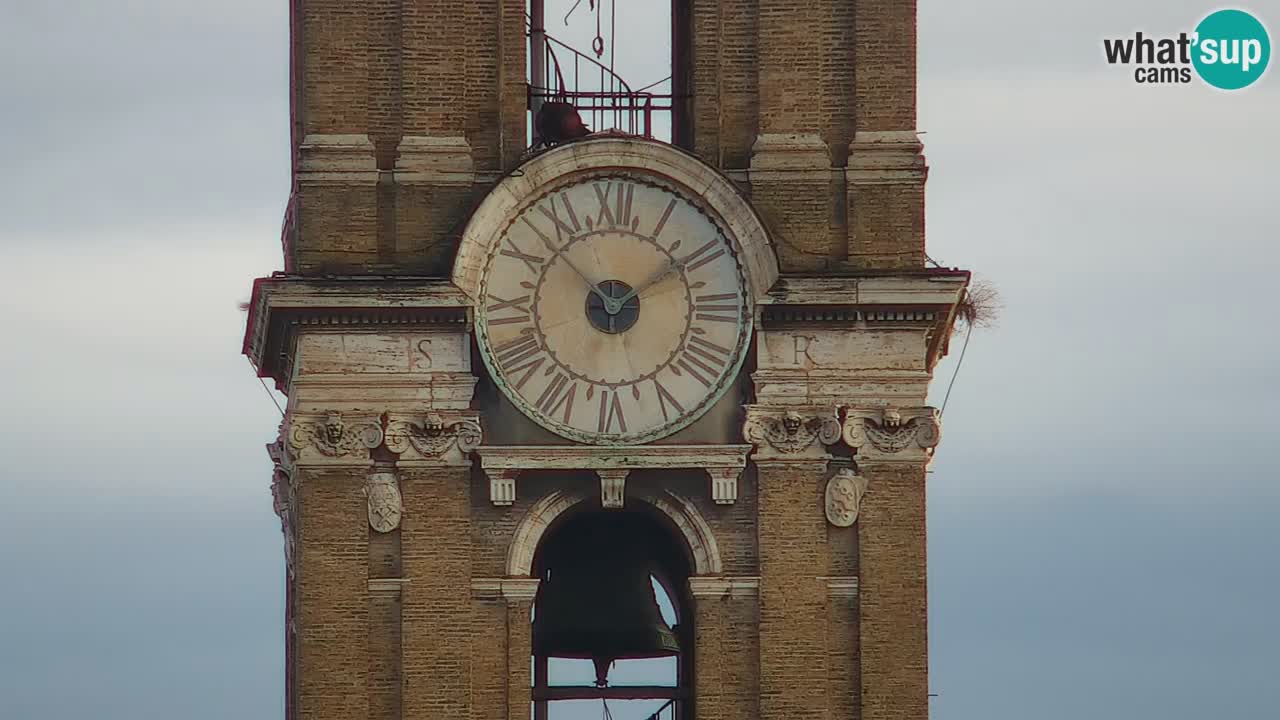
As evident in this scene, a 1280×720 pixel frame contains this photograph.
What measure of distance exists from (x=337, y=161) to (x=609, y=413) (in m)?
4.20

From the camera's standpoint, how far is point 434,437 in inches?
2119

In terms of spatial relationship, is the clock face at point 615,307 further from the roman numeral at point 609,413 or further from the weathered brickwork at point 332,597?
the weathered brickwork at point 332,597

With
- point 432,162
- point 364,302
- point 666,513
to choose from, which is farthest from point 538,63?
point 666,513

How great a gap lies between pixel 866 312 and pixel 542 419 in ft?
12.6

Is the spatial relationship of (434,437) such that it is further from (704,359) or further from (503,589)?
(704,359)

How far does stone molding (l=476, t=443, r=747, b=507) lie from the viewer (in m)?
53.7

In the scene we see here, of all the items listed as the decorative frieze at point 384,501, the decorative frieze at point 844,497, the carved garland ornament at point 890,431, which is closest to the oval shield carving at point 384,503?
the decorative frieze at point 384,501

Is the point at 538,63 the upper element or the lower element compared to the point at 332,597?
upper

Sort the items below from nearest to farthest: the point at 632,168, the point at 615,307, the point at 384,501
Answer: the point at 384,501 → the point at 632,168 → the point at 615,307

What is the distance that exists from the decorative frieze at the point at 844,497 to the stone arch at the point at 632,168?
2.24 meters

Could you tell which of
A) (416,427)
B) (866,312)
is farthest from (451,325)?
(866,312)

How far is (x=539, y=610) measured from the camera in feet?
186

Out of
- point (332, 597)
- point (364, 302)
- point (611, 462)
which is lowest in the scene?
point (332, 597)

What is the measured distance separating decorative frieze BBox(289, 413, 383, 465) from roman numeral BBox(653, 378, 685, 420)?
314 centimetres
